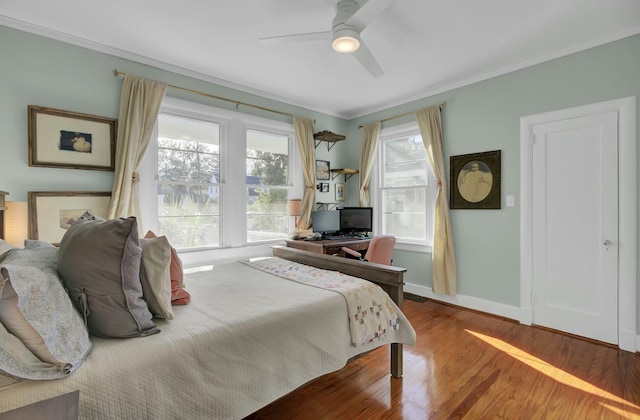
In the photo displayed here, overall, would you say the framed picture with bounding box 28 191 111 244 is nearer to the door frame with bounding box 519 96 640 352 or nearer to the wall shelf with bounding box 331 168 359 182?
the wall shelf with bounding box 331 168 359 182

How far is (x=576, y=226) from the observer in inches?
112

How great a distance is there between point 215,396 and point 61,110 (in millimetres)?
2756

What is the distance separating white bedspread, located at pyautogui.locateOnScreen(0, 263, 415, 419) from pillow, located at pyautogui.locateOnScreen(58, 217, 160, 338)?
0.07 metres

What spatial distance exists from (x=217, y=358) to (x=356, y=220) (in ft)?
10.6

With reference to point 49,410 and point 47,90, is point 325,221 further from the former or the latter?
point 49,410

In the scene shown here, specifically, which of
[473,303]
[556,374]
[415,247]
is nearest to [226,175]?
[415,247]

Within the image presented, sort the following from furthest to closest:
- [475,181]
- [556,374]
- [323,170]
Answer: [323,170] → [475,181] → [556,374]

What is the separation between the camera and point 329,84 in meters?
3.66

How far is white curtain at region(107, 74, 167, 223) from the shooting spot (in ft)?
9.14

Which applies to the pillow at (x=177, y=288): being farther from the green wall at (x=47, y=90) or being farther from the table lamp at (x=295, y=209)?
the table lamp at (x=295, y=209)

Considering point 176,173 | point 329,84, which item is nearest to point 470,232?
point 329,84

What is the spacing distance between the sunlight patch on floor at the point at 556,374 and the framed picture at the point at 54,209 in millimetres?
3731

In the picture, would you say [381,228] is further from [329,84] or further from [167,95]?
[167,95]

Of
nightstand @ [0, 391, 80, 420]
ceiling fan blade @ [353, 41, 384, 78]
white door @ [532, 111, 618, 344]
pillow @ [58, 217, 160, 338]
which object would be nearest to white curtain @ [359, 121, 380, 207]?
ceiling fan blade @ [353, 41, 384, 78]
